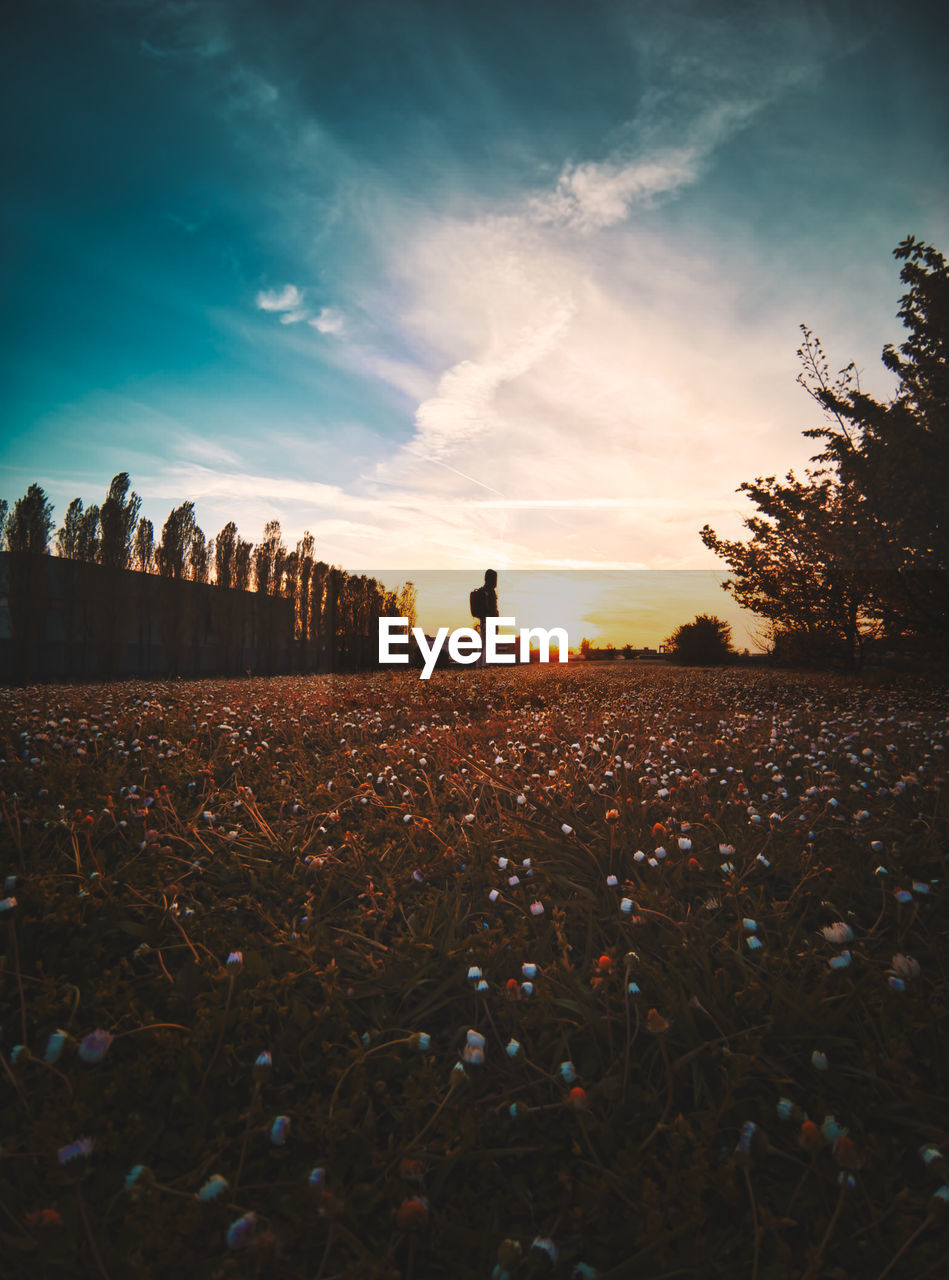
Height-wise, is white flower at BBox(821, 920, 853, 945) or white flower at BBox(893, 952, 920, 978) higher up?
white flower at BBox(821, 920, 853, 945)

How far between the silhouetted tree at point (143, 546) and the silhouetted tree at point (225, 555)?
380 cm

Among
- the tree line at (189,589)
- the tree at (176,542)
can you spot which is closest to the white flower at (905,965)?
the tree line at (189,589)

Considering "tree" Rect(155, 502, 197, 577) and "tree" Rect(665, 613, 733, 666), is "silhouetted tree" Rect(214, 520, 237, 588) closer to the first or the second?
"tree" Rect(155, 502, 197, 577)

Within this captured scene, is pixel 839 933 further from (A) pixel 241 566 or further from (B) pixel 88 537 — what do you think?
(A) pixel 241 566

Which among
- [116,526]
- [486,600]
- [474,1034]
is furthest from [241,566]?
[474,1034]

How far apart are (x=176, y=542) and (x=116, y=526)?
9.59 feet

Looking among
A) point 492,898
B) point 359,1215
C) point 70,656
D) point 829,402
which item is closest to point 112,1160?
point 359,1215

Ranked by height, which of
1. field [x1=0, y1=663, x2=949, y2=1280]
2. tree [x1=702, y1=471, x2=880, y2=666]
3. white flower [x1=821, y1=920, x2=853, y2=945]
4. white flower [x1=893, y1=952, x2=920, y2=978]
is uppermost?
tree [x1=702, y1=471, x2=880, y2=666]

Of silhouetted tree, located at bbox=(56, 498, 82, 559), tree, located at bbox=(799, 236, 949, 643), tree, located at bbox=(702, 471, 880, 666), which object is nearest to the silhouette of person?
tree, located at bbox=(702, 471, 880, 666)

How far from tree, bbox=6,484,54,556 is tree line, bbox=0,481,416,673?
26 millimetres

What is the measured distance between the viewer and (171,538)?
22.8 meters

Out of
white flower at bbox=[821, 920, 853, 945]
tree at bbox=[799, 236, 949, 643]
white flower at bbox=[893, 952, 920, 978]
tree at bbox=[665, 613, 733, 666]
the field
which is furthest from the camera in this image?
tree at bbox=[665, 613, 733, 666]

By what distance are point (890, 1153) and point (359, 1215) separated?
4.29ft

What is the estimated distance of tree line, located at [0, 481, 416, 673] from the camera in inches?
687
